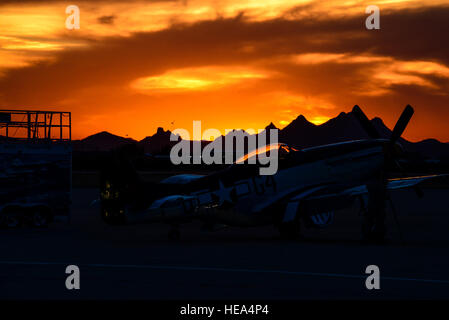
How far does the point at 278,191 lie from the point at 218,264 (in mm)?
7130

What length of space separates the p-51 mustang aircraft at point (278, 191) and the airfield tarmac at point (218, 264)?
0.93 m

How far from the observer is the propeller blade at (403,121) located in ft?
91.7

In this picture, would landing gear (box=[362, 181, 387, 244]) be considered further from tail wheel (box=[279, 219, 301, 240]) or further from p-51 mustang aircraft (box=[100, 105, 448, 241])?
tail wheel (box=[279, 219, 301, 240])

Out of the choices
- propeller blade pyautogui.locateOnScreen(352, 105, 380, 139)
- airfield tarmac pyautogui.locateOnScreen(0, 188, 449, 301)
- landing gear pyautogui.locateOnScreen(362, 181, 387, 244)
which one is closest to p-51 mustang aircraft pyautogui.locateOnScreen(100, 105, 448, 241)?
landing gear pyautogui.locateOnScreen(362, 181, 387, 244)

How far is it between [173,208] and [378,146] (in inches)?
329

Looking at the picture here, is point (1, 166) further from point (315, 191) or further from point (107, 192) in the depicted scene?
point (315, 191)

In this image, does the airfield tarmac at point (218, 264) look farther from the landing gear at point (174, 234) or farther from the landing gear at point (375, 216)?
the landing gear at point (375, 216)

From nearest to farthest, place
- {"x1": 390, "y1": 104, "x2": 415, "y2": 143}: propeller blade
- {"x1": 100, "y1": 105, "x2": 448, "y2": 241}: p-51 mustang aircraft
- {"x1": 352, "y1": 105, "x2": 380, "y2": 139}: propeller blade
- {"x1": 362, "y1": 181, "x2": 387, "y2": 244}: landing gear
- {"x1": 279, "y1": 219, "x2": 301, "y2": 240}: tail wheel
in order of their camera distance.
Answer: {"x1": 100, "y1": 105, "x2": 448, "y2": 241}: p-51 mustang aircraft, {"x1": 362, "y1": 181, "x2": 387, "y2": 244}: landing gear, {"x1": 279, "y1": 219, "x2": 301, "y2": 240}: tail wheel, {"x1": 390, "y1": 104, "x2": 415, "y2": 143}: propeller blade, {"x1": 352, "y1": 105, "x2": 380, "y2": 139}: propeller blade

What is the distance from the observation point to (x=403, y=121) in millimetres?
28219

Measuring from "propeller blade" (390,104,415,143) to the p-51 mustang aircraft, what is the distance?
0.04m

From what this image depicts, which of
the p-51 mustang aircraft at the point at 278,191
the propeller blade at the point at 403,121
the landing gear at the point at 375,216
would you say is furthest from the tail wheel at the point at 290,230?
the propeller blade at the point at 403,121

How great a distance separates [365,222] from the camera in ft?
84.4

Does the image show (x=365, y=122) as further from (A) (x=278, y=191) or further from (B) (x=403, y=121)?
(A) (x=278, y=191)

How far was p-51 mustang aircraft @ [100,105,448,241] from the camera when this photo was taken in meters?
24.9
